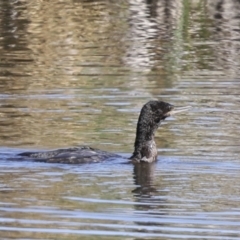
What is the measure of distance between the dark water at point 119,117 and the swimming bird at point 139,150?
14cm

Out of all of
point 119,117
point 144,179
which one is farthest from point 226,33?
point 144,179

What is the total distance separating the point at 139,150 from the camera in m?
13.3

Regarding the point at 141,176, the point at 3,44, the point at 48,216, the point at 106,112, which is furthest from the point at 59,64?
the point at 48,216

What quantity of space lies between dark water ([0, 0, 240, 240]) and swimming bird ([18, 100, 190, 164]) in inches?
5.4

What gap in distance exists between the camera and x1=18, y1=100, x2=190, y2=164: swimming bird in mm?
12734

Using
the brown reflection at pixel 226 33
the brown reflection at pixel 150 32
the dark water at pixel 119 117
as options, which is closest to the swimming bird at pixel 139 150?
the dark water at pixel 119 117

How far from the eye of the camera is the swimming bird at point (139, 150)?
501 inches

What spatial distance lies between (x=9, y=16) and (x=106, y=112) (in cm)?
1188

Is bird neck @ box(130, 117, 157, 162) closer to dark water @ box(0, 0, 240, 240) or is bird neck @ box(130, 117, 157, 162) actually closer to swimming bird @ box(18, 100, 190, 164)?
swimming bird @ box(18, 100, 190, 164)

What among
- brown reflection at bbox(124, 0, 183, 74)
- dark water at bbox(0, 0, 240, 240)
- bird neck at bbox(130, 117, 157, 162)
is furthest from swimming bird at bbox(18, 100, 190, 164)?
brown reflection at bbox(124, 0, 183, 74)

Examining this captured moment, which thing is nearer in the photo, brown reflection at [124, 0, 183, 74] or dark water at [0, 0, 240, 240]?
dark water at [0, 0, 240, 240]

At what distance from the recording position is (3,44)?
22.7m

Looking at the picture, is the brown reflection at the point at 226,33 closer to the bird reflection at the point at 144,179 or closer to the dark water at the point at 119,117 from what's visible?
the dark water at the point at 119,117

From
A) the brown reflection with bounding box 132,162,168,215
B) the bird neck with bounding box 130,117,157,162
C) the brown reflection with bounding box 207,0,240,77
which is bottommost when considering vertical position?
the brown reflection with bounding box 207,0,240,77
